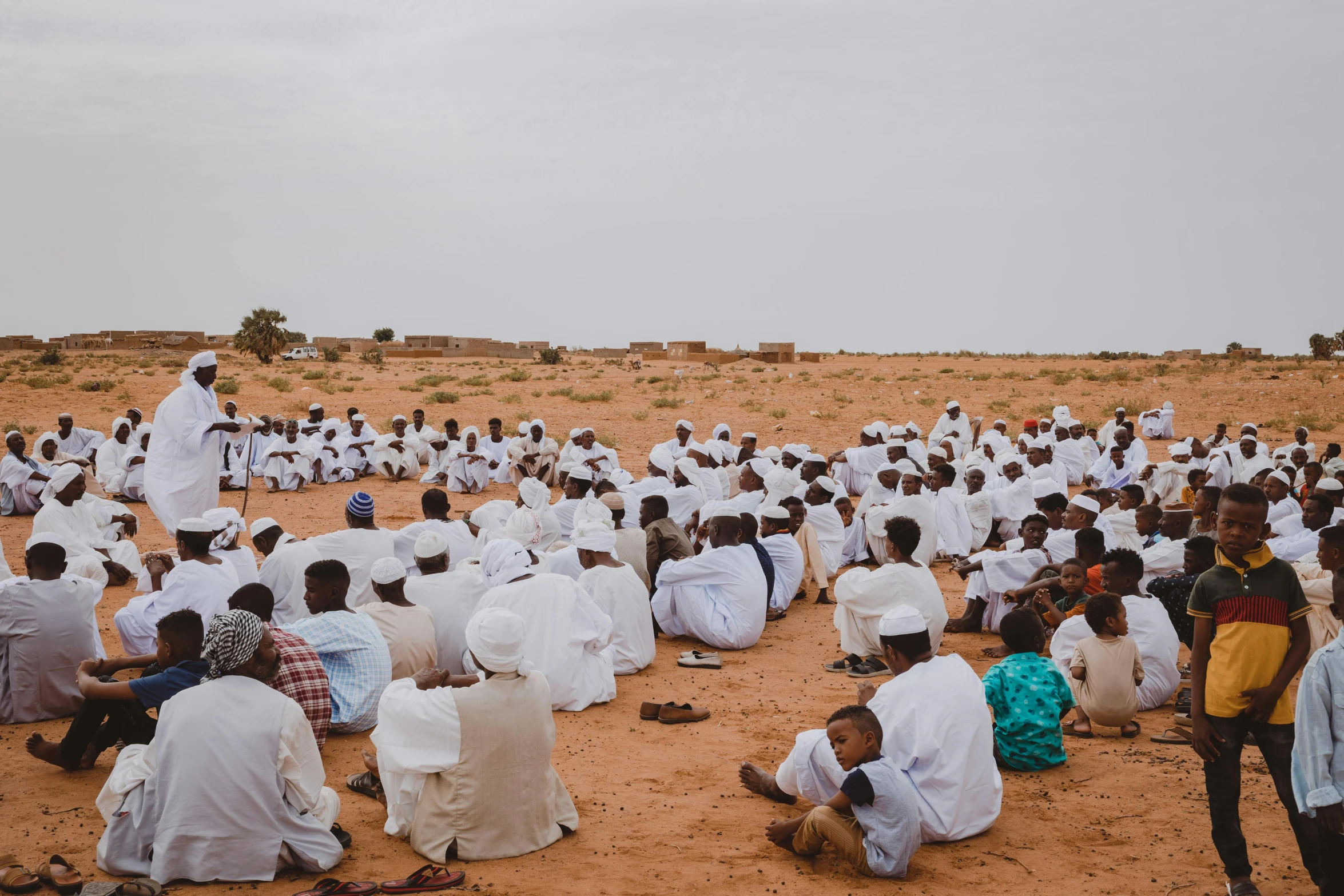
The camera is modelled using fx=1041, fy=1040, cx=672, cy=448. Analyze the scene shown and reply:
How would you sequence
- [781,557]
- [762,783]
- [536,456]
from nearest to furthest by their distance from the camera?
1. [762,783]
2. [781,557]
3. [536,456]

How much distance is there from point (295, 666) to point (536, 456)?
10.8 meters

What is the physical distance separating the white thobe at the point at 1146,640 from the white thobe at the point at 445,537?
4518 mm

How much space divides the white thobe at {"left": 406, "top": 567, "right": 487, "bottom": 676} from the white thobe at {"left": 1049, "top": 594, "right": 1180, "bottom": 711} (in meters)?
3.63

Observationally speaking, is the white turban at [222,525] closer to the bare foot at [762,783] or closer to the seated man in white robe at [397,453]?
the bare foot at [762,783]

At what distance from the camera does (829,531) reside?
1030cm

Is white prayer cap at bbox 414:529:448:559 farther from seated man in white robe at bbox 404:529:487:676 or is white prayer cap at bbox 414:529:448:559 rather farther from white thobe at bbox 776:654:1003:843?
white thobe at bbox 776:654:1003:843

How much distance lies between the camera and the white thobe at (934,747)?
14.4 ft

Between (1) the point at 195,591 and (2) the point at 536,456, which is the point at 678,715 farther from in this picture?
(2) the point at 536,456

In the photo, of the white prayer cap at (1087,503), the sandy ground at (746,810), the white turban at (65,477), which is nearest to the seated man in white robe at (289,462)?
the sandy ground at (746,810)

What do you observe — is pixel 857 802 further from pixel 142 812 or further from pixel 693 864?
pixel 142 812

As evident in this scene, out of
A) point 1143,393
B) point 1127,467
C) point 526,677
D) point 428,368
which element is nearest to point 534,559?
point 526,677

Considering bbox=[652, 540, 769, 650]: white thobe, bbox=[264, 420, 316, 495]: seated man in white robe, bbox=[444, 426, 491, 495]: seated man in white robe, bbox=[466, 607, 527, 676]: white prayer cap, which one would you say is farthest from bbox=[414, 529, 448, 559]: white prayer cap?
bbox=[264, 420, 316, 495]: seated man in white robe

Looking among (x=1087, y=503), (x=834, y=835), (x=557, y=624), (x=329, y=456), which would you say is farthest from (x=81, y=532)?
(x=1087, y=503)

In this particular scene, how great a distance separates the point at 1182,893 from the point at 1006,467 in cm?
848
